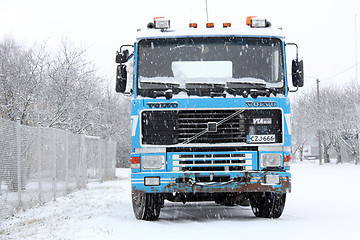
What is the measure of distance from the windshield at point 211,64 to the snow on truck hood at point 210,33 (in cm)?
9

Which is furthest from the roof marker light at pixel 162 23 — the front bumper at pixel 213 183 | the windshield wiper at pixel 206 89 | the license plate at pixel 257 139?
the front bumper at pixel 213 183

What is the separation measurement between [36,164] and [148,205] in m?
4.82

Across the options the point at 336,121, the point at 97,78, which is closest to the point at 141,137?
the point at 97,78

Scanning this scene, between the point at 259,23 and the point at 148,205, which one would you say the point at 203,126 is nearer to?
the point at 148,205

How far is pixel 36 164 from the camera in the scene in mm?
13281

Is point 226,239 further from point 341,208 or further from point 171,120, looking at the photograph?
point 341,208

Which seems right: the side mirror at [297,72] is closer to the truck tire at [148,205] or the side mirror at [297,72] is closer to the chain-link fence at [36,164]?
the truck tire at [148,205]

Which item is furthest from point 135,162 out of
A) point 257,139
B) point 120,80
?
point 257,139

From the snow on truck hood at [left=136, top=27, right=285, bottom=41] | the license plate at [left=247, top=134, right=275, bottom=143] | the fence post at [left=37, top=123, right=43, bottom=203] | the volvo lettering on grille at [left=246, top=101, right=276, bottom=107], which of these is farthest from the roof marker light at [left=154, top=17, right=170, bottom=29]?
the fence post at [left=37, top=123, right=43, bottom=203]

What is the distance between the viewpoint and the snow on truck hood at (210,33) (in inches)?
372

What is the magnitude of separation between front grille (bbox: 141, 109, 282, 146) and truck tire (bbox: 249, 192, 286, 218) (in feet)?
4.24

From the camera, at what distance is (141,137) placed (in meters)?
8.98

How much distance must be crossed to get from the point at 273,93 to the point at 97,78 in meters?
20.1

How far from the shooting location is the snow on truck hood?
31.0 ft
